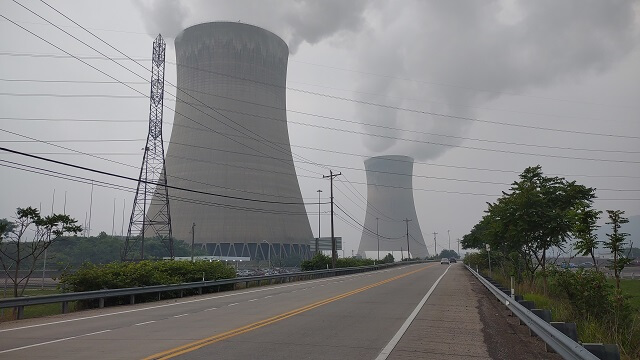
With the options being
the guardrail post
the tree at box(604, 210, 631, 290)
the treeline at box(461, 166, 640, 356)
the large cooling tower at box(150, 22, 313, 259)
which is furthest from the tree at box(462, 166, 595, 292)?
the large cooling tower at box(150, 22, 313, 259)

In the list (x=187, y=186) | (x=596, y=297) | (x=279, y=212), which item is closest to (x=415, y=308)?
(x=596, y=297)

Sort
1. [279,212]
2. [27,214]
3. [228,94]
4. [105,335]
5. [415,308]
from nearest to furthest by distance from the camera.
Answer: [105,335]
[415,308]
[27,214]
[228,94]
[279,212]

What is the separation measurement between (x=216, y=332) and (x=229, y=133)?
4084 cm

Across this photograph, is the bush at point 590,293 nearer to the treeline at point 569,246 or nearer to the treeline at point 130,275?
the treeline at point 569,246

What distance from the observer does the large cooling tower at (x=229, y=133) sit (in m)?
47.7

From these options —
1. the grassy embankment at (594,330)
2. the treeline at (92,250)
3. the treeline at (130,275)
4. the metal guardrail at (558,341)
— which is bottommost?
the grassy embankment at (594,330)

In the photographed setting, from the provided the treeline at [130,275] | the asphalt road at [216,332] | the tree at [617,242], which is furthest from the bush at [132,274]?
the tree at [617,242]

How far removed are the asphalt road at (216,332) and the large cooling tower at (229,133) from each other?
1371 inches

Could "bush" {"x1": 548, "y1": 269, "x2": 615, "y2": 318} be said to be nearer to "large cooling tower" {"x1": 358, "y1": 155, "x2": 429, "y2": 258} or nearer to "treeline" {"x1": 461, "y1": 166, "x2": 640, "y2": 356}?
"treeline" {"x1": 461, "y1": 166, "x2": 640, "y2": 356}

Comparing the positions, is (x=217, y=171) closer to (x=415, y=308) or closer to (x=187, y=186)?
(x=187, y=186)

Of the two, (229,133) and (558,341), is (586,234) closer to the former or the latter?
(558,341)

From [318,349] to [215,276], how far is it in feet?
58.1

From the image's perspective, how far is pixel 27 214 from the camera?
21625 millimetres

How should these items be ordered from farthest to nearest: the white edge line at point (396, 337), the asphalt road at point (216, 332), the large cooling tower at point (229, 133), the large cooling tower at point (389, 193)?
1. the large cooling tower at point (389, 193)
2. the large cooling tower at point (229, 133)
3. the asphalt road at point (216, 332)
4. the white edge line at point (396, 337)
